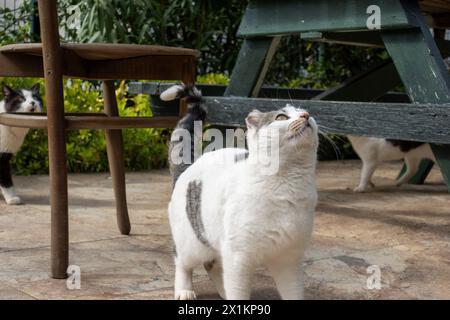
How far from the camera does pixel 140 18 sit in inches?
237

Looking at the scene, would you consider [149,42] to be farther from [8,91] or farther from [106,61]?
→ [106,61]

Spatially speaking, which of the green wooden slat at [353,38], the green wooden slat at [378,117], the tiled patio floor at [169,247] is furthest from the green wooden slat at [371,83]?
the green wooden slat at [378,117]

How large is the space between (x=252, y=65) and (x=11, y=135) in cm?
173

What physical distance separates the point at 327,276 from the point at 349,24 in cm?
113

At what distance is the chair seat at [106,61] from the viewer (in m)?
2.33

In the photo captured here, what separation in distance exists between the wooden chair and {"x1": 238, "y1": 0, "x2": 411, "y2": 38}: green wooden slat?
2.08 ft

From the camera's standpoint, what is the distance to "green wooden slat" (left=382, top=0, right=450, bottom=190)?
8.33 ft

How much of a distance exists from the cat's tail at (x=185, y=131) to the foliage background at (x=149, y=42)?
88.7 inches

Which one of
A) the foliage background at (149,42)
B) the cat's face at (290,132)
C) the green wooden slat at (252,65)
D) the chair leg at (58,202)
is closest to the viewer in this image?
the cat's face at (290,132)

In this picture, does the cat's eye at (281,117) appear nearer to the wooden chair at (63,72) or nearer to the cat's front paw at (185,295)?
the cat's front paw at (185,295)

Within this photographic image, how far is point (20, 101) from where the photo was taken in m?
4.43

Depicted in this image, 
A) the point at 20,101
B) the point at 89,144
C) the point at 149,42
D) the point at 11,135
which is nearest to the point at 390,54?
the point at 11,135
